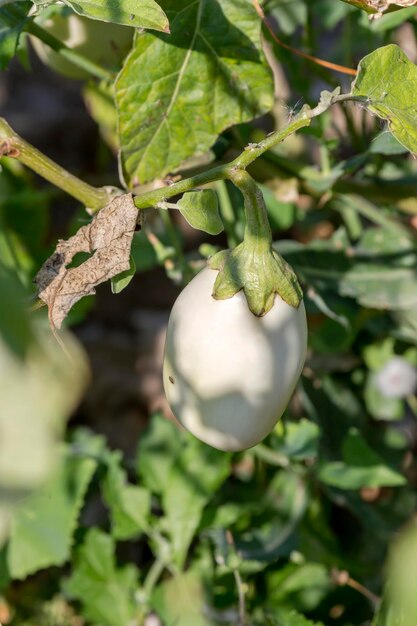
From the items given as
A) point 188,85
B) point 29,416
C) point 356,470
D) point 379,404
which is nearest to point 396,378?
point 379,404

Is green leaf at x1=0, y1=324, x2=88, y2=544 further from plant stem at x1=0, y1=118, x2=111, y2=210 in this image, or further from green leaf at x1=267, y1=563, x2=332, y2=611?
green leaf at x1=267, y1=563, x2=332, y2=611

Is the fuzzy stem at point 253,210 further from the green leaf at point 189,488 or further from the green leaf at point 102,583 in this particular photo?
the green leaf at point 102,583

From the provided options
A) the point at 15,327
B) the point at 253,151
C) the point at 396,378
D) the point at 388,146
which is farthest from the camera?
the point at 396,378

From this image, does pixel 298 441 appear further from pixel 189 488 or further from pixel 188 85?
pixel 188 85

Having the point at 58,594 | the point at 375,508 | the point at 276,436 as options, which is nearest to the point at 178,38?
the point at 276,436

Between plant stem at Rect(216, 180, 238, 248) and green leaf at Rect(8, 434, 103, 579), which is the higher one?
plant stem at Rect(216, 180, 238, 248)

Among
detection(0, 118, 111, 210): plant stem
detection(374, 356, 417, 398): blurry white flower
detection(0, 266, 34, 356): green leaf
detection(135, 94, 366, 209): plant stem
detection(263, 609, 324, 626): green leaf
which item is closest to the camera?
detection(0, 266, 34, 356): green leaf

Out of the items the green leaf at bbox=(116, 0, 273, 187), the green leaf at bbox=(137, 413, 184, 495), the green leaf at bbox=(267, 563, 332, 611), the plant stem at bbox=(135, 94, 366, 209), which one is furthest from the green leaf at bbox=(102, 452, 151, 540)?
the plant stem at bbox=(135, 94, 366, 209)

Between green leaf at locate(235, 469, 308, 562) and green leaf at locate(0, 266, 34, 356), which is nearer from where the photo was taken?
green leaf at locate(0, 266, 34, 356)
